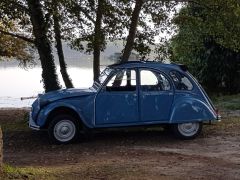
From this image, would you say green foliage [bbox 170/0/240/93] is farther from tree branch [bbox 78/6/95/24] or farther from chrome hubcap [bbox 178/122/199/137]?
chrome hubcap [bbox 178/122/199/137]

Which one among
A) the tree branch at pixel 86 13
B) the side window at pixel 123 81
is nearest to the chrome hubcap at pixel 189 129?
the side window at pixel 123 81

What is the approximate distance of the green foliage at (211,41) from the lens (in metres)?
13.6

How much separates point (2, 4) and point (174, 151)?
20.7ft

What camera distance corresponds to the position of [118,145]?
34.9 ft

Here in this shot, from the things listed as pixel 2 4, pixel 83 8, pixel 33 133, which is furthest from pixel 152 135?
pixel 2 4

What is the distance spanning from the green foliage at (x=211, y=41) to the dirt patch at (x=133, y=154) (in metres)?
2.64

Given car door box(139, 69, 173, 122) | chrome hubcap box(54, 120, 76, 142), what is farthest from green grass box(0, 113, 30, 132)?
car door box(139, 69, 173, 122)

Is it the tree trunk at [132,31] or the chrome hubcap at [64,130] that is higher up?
the tree trunk at [132,31]

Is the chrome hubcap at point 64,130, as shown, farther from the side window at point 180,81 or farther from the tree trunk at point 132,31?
the tree trunk at point 132,31

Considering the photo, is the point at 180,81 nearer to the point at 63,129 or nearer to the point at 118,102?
the point at 118,102

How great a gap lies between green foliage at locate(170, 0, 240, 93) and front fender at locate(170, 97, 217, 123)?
10.5 feet

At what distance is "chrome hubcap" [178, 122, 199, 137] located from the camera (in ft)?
36.7

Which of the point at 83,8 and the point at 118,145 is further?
the point at 83,8

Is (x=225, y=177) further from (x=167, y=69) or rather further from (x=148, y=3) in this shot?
(x=148, y=3)
